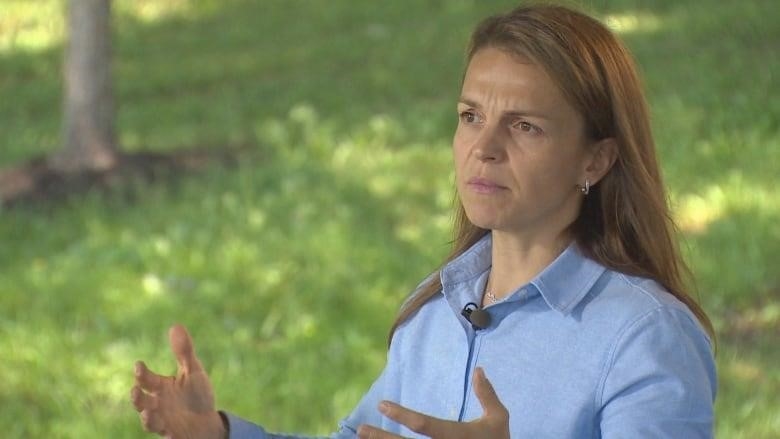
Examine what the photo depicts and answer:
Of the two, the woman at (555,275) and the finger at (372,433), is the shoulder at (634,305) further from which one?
the finger at (372,433)

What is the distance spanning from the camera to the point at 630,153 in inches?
99.4

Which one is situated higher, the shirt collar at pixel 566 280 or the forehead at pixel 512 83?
the forehead at pixel 512 83

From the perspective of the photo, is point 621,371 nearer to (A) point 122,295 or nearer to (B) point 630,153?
(B) point 630,153

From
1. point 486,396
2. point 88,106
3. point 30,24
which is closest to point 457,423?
point 486,396

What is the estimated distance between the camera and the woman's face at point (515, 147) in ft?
8.04

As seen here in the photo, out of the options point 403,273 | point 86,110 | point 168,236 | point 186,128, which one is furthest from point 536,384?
point 186,128

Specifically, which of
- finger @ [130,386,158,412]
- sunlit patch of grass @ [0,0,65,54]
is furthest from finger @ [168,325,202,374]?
sunlit patch of grass @ [0,0,65,54]

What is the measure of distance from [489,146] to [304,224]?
14.0 feet

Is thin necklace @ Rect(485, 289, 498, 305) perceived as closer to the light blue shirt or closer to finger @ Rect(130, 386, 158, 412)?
the light blue shirt

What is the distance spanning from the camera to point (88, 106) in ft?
26.2

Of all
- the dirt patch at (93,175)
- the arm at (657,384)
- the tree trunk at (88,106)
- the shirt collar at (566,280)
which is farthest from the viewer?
the tree trunk at (88,106)

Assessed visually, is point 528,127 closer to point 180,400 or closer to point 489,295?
point 489,295

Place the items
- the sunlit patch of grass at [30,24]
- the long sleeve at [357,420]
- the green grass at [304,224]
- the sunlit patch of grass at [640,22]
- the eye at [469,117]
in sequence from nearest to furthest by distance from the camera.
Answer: the eye at [469,117] → the long sleeve at [357,420] → the green grass at [304,224] → the sunlit patch of grass at [640,22] → the sunlit patch of grass at [30,24]

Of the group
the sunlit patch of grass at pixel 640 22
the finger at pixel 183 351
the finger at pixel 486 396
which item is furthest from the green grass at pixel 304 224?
the finger at pixel 486 396
